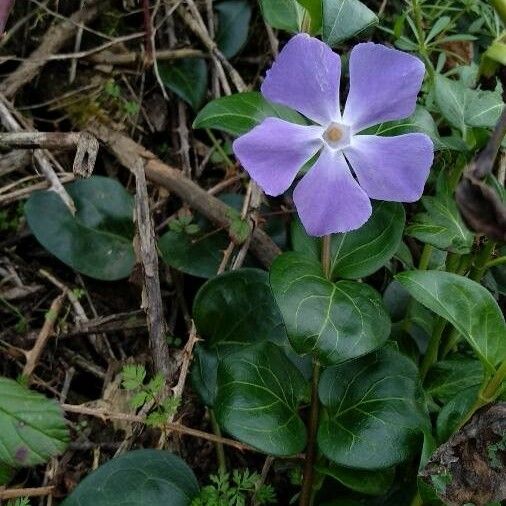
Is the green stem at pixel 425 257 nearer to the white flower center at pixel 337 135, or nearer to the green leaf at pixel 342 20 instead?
the white flower center at pixel 337 135

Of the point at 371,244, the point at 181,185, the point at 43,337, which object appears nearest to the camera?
the point at 371,244

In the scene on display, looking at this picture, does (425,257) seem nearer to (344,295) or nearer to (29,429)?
(344,295)

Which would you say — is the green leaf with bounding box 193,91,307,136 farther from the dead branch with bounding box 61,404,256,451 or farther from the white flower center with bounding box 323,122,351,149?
the dead branch with bounding box 61,404,256,451

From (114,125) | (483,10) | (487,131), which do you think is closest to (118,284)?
(114,125)

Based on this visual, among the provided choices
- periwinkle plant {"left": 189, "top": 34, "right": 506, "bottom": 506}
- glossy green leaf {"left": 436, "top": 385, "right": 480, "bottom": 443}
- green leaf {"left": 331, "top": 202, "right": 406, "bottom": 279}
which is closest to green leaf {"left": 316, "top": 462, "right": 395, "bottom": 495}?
periwinkle plant {"left": 189, "top": 34, "right": 506, "bottom": 506}

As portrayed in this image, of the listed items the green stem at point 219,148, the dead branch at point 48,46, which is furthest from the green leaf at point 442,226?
the dead branch at point 48,46

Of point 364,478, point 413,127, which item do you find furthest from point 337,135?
point 364,478

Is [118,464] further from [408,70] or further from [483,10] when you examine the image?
[483,10]
